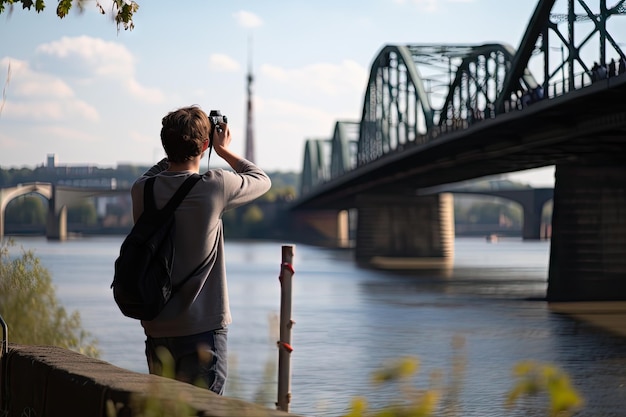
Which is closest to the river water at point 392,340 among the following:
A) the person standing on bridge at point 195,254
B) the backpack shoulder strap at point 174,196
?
the person standing on bridge at point 195,254

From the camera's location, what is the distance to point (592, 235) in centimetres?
4294

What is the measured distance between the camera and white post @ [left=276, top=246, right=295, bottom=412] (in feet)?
20.2

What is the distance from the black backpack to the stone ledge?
1.04ft

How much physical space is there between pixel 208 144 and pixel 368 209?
274 feet

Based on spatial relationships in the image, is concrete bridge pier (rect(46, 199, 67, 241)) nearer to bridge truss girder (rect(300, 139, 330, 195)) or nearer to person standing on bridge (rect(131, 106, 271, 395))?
bridge truss girder (rect(300, 139, 330, 195))

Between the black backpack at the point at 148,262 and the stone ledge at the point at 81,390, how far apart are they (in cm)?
32

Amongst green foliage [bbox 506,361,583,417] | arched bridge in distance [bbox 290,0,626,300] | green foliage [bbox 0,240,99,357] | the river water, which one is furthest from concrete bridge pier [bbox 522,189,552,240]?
green foliage [bbox 506,361,583,417]

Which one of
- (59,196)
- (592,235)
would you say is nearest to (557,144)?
(592,235)

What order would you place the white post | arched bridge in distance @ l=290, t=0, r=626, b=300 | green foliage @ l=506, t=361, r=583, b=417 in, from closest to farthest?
green foliage @ l=506, t=361, r=583, b=417
the white post
arched bridge in distance @ l=290, t=0, r=626, b=300

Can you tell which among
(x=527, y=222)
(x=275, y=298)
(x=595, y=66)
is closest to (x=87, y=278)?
(x=275, y=298)

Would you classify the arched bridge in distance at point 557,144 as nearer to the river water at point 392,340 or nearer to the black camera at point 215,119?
the river water at point 392,340

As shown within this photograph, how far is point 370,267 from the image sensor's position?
7656 cm

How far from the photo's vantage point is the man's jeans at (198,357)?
16.9 feet

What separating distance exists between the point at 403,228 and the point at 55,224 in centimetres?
6142
